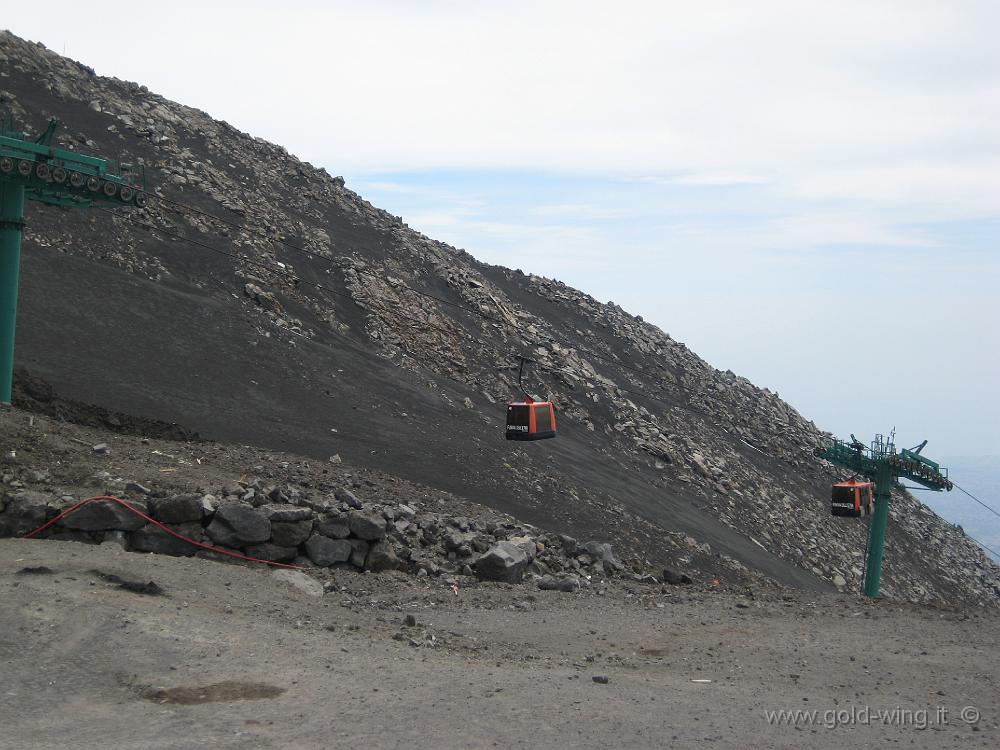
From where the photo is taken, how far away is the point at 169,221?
39.2m

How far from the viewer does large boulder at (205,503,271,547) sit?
1512cm

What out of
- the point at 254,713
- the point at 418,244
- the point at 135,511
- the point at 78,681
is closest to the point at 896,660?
the point at 254,713

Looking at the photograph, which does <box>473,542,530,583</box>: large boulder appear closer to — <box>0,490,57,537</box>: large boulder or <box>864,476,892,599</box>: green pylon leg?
<box>0,490,57,537</box>: large boulder

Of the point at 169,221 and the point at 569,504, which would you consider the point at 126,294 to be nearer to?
the point at 169,221

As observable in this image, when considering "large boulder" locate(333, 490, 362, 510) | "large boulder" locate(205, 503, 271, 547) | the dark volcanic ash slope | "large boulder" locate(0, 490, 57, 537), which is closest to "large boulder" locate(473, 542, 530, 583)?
"large boulder" locate(333, 490, 362, 510)

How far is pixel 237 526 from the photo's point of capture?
15.1 m

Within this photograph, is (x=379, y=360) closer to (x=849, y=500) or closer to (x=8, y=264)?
(x=849, y=500)

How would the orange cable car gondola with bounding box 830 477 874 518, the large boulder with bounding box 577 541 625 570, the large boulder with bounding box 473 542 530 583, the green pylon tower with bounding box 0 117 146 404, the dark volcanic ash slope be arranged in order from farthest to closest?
the orange cable car gondola with bounding box 830 477 874 518, the dark volcanic ash slope, the green pylon tower with bounding box 0 117 146 404, the large boulder with bounding box 577 541 625 570, the large boulder with bounding box 473 542 530 583

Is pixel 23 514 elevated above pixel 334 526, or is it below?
above

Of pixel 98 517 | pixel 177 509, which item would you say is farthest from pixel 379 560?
pixel 98 517

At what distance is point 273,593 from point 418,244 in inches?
1568

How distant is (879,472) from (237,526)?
28378 mm

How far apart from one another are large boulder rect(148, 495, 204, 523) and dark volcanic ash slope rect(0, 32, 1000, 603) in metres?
11.0

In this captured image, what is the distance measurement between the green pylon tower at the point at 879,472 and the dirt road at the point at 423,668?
20469 mm
